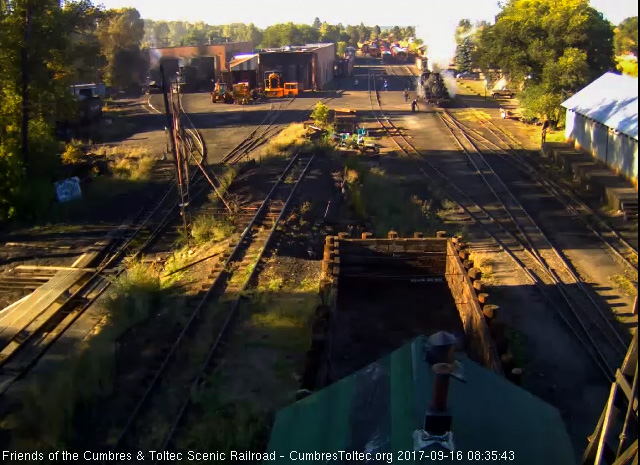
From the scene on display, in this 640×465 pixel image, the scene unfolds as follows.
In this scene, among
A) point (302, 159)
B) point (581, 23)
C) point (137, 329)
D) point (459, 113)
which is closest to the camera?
point (137, 329)

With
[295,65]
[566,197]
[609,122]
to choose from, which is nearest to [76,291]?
[566,197]

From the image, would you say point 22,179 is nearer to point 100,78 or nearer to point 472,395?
point 472,395

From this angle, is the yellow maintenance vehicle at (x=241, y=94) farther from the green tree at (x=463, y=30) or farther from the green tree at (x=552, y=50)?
the green tree at (x=463, y=30)

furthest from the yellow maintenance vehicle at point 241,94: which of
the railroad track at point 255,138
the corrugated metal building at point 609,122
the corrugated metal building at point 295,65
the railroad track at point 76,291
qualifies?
the railroad track at point 76,291

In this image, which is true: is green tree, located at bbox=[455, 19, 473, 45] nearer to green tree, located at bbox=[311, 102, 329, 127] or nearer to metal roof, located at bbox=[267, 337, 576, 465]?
green tree, located at bbox=[311, 102, 329, 127]

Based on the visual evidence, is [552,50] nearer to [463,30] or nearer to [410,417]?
[410,417]

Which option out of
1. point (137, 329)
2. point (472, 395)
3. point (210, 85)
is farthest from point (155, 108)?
point (472, 395)

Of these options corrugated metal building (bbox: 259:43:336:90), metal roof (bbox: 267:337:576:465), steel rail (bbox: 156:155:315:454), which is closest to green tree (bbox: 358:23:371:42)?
corrugated metal building (bbox: 259:43:336:90)
